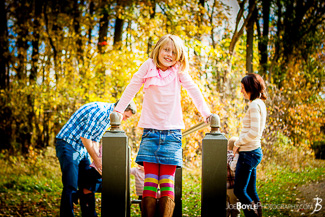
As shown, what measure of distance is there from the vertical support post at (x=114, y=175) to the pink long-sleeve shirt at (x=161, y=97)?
1.17ft

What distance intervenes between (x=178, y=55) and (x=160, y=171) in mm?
881

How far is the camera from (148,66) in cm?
251

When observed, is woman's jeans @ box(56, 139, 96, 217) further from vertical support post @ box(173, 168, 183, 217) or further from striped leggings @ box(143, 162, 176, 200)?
striped leggings @ box(143, 162, 176, 200)

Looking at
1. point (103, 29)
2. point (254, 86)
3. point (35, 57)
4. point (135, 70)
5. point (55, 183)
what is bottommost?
point (55, 183)

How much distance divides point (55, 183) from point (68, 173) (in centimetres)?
313

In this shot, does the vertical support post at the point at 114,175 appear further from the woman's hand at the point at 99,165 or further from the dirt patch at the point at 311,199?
the dirt patch at the point at 311,199

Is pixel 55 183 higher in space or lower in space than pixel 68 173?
lower

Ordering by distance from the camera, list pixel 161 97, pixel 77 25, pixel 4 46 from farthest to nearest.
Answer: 1. pixel 77 25
2. pixel 4 46
3. pixel 161 97

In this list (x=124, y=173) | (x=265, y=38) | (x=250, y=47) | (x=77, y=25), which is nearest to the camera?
(x=124, y=173)

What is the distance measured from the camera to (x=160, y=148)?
235 centimetres

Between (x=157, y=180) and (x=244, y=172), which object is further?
(x=244, y=172)

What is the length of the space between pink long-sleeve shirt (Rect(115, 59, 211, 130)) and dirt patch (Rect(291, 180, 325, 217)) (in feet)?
9.15

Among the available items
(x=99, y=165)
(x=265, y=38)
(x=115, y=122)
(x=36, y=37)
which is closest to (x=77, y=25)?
(x=36, y=37)

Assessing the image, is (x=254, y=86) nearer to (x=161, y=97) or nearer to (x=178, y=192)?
(x=161, y=97)
